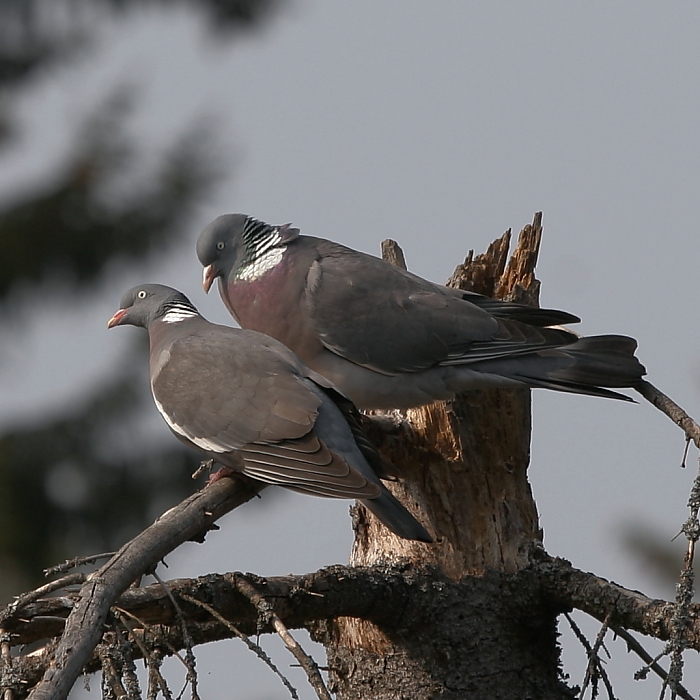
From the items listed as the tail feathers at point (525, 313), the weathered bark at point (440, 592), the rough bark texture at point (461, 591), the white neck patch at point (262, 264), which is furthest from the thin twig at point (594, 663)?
the white neck patch at point (262, 264)

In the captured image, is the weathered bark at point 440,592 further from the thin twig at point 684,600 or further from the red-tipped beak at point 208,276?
the red-tipped beak at point 208,276

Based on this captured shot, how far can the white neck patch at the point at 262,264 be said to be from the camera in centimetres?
396

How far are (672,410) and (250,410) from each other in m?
1.17

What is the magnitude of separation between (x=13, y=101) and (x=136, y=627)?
27.7 ft

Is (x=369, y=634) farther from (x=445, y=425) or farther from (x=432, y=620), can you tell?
(x=445, y=425)

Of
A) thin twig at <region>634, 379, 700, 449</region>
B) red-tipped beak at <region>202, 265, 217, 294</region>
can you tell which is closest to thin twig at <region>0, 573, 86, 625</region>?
thin twig at <region>634, 379, 700, 449</region>

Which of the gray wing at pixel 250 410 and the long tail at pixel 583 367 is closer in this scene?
the gray wing at pixel 250 410

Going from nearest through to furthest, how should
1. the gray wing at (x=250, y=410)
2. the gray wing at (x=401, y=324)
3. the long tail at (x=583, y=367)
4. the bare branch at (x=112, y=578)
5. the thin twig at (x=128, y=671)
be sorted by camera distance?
the bare branch at (x=112, y=578), the thin twig at (x=128, y=671), the gray wing at (x=250, y=410), the long tail at (x=583, y=367), the gray wing at (x=401, y=324)

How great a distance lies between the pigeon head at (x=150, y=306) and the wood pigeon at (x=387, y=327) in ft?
0.69

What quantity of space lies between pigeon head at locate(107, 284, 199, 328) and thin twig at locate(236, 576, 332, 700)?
58.0 inches

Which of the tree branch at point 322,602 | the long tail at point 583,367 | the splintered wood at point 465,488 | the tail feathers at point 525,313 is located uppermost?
the tail feathers at point 525,313

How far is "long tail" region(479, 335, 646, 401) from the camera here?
132 inches

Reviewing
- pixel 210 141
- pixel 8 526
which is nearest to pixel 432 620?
pixel 210 141

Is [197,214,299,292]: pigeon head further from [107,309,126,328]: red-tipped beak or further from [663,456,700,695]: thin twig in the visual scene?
[663,456,700,695]: thin twig
